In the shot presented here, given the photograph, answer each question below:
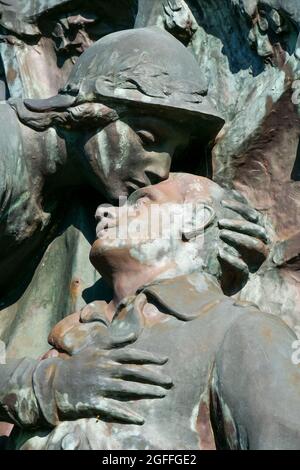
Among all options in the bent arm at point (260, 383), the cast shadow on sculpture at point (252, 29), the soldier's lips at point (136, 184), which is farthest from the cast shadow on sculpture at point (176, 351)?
the cast shadow on sculpture at point (252, 29)

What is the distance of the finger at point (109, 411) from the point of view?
354 cm

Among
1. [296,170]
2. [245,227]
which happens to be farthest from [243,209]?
[296,170]

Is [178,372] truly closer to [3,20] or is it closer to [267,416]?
[267,416]

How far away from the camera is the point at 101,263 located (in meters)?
3.82

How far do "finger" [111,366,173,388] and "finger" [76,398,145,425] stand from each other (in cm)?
6

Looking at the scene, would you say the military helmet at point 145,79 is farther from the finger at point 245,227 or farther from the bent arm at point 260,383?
the bent arm at point 260,383

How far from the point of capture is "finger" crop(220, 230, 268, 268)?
3.83 metres

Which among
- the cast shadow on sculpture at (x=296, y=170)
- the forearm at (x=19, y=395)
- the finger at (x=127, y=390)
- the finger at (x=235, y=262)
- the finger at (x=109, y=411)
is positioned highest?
the cast shadow on sculpture at (x=296, y=170)

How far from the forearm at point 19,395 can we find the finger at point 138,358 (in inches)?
8.2

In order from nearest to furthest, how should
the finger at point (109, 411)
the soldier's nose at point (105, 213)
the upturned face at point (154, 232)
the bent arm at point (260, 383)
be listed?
the bent arm at point (260, 383), the finger at point (109, 411), the upturned face at point (154, 232), the soldier's nose at point (105, 213)

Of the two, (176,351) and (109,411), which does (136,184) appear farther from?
(109,411)

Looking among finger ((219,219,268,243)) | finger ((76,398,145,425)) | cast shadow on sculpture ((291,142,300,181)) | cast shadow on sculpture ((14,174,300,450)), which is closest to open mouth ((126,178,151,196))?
cast shadow on sculpture ((14,174,300,450))

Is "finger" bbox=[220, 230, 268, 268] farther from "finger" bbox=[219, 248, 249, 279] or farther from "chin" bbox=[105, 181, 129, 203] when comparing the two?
"chin" bbox=[105, 181, 129, 203]

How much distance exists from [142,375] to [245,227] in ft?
1.60
